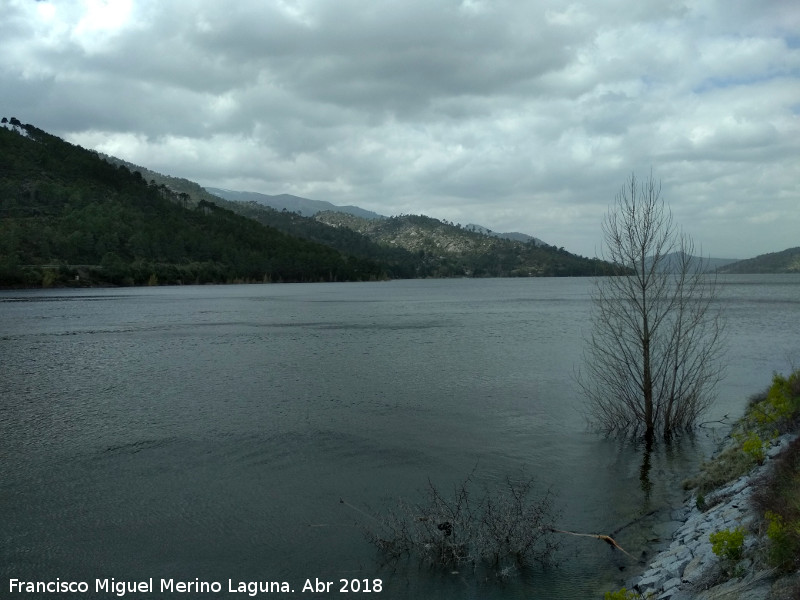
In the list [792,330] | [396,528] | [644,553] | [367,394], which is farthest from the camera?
[792,330]

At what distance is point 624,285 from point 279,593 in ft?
45.5

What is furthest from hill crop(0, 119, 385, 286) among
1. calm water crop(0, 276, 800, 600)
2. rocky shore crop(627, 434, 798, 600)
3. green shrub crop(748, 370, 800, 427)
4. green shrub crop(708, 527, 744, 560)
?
green shrub crop(708, 527, 744, 560)

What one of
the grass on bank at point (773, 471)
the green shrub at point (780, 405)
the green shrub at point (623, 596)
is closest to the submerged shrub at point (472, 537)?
the green shrub at point (623, 596)

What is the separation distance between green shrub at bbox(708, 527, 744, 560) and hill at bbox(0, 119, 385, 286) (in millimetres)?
135672

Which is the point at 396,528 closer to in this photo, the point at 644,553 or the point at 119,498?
the point at 644,553

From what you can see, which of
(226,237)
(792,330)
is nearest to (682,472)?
(792,330)

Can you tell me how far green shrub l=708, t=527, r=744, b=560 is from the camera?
29.0ft

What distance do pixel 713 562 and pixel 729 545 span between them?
0.61m

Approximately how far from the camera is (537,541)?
1266 cm

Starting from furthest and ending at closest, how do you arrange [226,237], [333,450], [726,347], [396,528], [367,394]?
[226,237] < [726,347] < [367,394] < [333,450] < [396,528]

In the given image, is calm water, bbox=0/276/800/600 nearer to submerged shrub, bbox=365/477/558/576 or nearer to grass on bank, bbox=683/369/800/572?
submerged shrub, bbox=365/477/558/576

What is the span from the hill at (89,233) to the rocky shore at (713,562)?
134 meters

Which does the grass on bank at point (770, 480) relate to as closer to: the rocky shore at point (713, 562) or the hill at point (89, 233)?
the rocky shore at point (713, 562)

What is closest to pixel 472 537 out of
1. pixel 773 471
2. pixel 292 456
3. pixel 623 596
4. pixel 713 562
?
pixel 623 596
